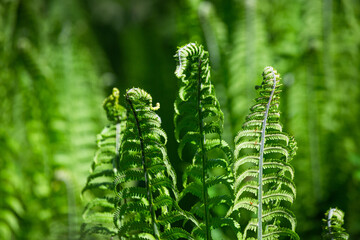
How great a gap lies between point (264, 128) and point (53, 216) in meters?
0.99

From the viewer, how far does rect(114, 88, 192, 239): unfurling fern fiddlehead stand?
48cm

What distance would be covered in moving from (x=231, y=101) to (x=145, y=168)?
0.94m

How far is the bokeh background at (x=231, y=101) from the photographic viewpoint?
1.28m

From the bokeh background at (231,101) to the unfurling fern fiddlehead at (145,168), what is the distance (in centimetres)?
57

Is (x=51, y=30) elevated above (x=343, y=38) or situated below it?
above

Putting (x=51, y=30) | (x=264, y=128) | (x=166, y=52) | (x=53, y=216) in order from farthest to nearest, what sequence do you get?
(x=166, y=52)
(x=51, y=30)
(x=53, y=216)
(x=264, y=128)

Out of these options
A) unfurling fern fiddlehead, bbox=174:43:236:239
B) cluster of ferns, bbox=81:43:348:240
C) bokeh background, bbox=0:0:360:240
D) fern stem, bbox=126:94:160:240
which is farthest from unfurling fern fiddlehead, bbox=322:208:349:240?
bokeh background, bbox=0:0:360:240

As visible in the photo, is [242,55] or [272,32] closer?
[242,55]

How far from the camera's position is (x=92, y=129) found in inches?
62.8

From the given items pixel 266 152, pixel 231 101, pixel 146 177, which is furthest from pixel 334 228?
pixel 231 101

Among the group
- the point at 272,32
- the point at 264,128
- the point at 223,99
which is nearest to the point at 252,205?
the point at 264,128

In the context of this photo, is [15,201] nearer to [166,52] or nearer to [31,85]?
[31,85]

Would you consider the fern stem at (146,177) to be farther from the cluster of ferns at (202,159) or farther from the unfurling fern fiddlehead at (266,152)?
the unfurling fern fiddlehead at (266,152)

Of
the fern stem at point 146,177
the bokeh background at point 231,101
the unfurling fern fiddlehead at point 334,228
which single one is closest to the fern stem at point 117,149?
the fern stem at point 146,177
